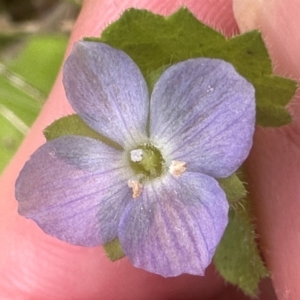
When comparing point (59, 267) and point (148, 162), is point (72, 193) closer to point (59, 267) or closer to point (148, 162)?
point (148, 162)

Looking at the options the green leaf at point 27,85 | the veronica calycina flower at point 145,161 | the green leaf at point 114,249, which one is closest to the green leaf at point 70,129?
the veronica calycina flower at point 145,161

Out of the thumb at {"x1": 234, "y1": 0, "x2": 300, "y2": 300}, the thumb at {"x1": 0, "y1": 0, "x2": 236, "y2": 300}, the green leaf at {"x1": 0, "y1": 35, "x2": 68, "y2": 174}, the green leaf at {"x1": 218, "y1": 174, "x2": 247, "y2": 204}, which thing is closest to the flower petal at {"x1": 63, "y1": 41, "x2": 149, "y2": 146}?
the green leaf at {"x1": 218, "y1": 174, "x2": 247, "y2": 204}

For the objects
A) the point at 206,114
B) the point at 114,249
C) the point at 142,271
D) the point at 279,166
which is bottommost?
the point at 142,271

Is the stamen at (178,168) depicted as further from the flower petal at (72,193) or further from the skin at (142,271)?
the skin at (142,271)

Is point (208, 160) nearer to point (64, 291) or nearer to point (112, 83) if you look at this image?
point (112, 83)

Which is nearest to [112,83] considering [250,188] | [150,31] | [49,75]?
[150,31]

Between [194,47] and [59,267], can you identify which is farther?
[59,267]

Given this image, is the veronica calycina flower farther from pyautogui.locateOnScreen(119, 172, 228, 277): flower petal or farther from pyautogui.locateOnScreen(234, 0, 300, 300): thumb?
pyautogui.locateOnScreen(234, 0, 300, 300): thumb

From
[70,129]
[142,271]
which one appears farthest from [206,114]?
[142,271]
